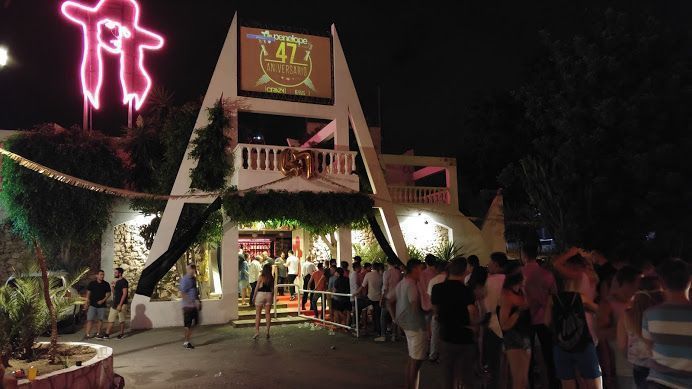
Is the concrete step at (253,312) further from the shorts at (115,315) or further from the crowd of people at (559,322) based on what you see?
the crowd of people at (559,322)

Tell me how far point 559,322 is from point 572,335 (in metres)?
0.16

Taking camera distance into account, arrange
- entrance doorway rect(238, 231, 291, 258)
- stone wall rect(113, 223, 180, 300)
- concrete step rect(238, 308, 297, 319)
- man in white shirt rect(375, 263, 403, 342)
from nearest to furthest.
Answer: man in white shirt rect(375, 263, 403, 342), concrete step rect(238, 308, 297, 319), stone wall rect(113, 223, 180, 300), entrance doorway rect(238, 231, 291, 258)

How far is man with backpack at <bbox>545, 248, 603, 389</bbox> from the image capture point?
4863mm

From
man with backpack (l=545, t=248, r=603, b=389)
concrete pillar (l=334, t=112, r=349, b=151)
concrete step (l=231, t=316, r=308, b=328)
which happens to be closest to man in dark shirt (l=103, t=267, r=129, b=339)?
concrete step (l=231, t=316, r=308, b=328)

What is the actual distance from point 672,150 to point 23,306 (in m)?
15.4

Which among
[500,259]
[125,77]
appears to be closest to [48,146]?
[125,77]

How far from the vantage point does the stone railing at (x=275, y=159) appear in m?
13.8

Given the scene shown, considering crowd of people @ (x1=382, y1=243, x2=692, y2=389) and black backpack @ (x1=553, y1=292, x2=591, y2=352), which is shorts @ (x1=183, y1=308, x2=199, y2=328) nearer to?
crowd of people @ (x1=382, y1=243, x2=692, y2=389)

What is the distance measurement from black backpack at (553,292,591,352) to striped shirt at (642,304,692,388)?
1339 millimetres

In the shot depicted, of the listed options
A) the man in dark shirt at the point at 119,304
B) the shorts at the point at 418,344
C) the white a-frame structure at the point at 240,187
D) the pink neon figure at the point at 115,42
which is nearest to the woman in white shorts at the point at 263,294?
the white a-frame structure at the point at 240,187

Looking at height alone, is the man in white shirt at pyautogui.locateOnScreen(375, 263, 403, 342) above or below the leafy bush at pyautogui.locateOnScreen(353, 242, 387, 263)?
below

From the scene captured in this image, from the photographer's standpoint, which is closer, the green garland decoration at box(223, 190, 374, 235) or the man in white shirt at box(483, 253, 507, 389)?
the man in white shirt at box(483, 253, 507, 389)

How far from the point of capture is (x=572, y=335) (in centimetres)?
486

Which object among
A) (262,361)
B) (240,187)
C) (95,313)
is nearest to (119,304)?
(95,313)
